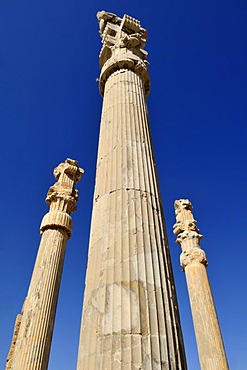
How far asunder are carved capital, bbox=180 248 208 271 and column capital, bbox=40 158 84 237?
693 cm

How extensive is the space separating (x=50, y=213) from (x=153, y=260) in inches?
400

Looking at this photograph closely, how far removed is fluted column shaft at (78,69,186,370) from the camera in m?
4.46

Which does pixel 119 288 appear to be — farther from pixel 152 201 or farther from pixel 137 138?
pixel 137 138

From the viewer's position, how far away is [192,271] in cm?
1645

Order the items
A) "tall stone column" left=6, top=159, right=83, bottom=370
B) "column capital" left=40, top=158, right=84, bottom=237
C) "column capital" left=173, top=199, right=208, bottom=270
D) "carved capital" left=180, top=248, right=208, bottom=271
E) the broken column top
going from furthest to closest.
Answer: "column capital" left=173, top=199, right=208, bottom=270, "carved capital" left=180, top=248, right=208, bottom=271, the broken column top, "column capital" left=40, top=158, right=84, bottom=237, "tall stone column" left=6, top=159, right=83, bottom=370

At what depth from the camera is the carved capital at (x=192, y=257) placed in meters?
16.9

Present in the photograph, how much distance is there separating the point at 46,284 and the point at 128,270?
7.85 meters

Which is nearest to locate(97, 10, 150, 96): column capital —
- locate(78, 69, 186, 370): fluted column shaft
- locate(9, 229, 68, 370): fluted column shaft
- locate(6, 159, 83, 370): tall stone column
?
locate(78, 69, 186, 370): fluted column shaft

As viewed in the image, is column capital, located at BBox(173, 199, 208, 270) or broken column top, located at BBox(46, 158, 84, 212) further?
column capital, located at BBox(173, 199, 208, 270)

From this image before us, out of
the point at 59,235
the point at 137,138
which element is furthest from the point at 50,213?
the point at 137,138

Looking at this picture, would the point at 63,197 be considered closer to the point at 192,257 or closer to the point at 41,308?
the point at 41,308

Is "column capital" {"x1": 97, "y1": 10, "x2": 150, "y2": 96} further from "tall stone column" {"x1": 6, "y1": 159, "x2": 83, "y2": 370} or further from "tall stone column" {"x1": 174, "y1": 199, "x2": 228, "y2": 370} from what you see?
"tall stone column" {"x1": 174, "y1": 199, "x2": 228, "y2": 370}

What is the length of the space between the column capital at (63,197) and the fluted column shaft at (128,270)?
23.8 feet

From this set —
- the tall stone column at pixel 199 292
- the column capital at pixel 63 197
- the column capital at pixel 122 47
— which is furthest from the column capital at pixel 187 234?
the column capital at pixel 122 47
